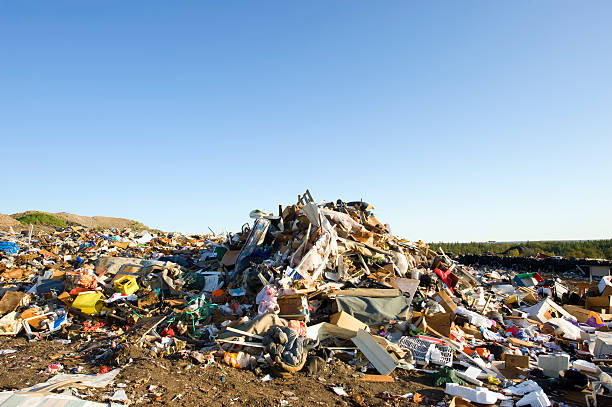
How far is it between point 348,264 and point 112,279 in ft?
16.8

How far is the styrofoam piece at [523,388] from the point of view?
485 centimetres

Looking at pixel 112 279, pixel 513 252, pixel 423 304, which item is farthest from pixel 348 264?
pixel 513 252

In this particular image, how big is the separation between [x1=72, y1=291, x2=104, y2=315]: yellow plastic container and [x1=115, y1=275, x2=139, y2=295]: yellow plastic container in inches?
16.3

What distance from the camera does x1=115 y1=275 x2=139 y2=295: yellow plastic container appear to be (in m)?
7.64

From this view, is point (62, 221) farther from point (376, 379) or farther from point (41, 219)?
point (376, 379)

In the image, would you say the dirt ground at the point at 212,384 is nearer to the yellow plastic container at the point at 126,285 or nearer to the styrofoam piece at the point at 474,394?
the styrofoam piece at the point at 474,394

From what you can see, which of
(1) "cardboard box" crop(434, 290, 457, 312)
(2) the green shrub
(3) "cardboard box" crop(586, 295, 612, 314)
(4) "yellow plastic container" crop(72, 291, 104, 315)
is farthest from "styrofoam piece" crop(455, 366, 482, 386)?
(2) the green shrub

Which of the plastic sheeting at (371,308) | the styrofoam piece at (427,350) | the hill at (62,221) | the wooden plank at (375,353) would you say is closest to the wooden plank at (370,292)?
the plastic sheeting at (371,308)

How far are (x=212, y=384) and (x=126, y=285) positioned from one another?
402cm

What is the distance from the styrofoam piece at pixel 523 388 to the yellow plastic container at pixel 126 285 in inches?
260

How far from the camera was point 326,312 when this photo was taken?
684 centimetres

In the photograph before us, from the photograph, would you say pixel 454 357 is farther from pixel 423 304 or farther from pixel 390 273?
pixel 390 273

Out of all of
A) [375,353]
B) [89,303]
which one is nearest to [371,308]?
[375,353]

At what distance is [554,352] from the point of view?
692cm
